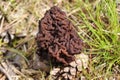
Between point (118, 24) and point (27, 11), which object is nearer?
point (118, 24)

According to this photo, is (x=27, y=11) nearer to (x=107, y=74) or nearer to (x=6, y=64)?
(x=6, y=64)

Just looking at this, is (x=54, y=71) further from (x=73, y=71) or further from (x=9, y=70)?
(x=9, y=70)

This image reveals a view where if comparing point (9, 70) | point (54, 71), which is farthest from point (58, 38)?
point (9, 70)

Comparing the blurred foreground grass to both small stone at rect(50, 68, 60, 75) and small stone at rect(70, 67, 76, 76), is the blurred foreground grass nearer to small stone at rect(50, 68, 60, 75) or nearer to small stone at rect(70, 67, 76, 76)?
small stone at rect(70, 67, 76, 76)

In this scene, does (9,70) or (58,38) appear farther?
(9,70)

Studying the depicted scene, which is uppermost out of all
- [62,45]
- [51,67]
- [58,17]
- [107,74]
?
[58,17]

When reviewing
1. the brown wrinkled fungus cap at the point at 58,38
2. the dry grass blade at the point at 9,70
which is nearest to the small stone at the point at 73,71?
the brown wrinkled fungus cap at the point at 58,38

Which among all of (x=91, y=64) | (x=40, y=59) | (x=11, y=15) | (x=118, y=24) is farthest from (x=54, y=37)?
(x=11, y=15)
